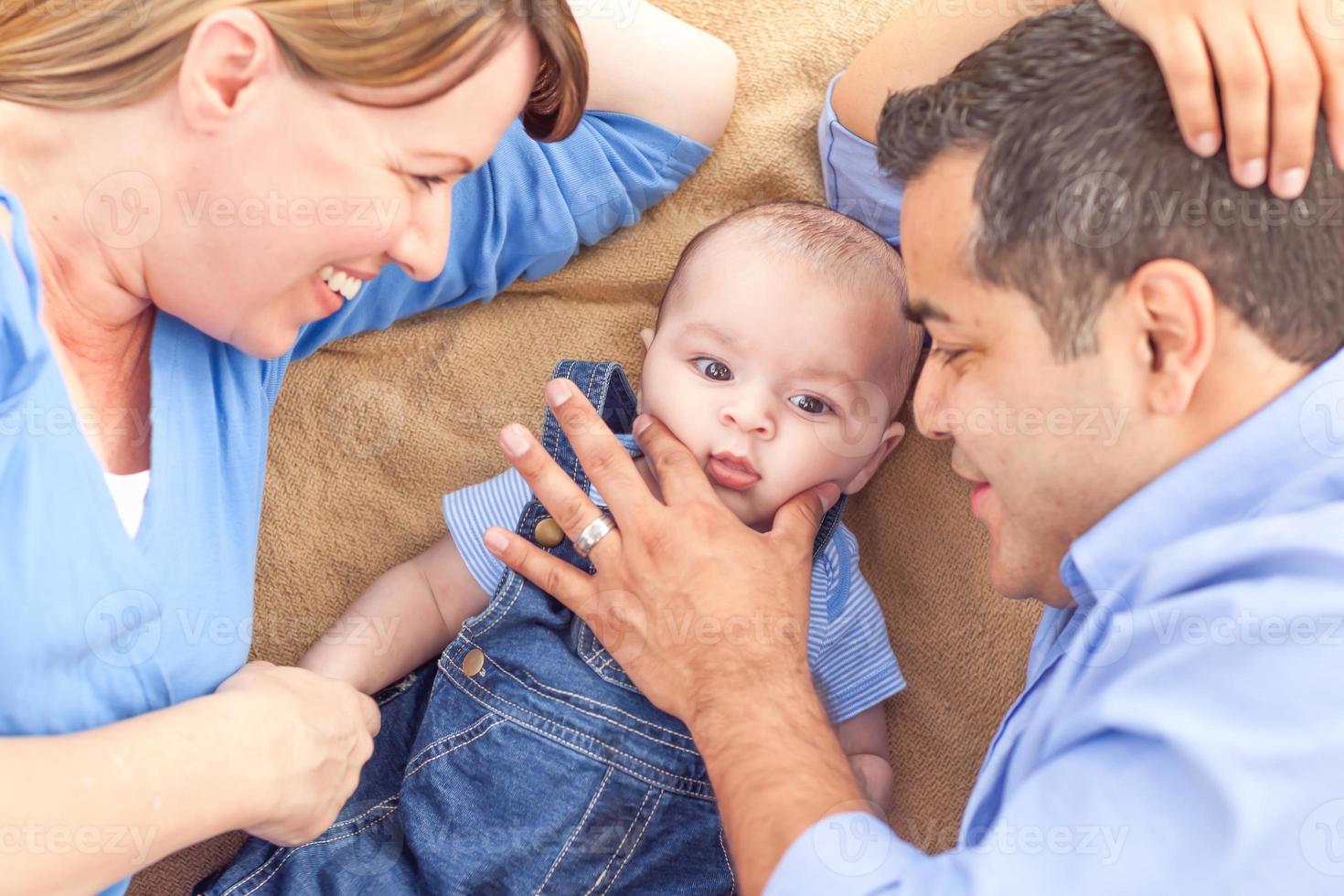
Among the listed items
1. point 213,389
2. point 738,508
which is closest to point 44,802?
point 213,389

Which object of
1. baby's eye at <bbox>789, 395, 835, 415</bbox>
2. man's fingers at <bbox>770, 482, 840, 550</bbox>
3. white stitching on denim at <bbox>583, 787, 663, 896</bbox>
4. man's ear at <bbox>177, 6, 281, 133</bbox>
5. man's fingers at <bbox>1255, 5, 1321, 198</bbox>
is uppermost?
man's ear at <bbox>177, 6, 281, 133</bbox>

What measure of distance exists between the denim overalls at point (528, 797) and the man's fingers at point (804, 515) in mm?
289

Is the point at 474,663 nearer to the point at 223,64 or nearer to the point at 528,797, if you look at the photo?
the point at 528,797

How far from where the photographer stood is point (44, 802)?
3.35ft

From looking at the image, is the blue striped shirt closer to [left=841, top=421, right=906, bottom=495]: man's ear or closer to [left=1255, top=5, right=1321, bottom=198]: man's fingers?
[left=841, top=421, right=906, bottom=495]: man's ear

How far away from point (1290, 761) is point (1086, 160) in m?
0.56

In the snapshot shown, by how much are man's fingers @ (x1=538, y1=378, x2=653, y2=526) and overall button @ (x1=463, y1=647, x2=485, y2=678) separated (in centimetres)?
23

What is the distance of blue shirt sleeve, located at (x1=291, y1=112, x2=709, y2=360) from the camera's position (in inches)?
62.4

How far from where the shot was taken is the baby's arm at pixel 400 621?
5.10 ft

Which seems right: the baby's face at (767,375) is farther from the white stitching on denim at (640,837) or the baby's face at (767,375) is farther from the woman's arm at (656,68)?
the white stitching on denim at (640,837)

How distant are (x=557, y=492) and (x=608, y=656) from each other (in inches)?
9.1

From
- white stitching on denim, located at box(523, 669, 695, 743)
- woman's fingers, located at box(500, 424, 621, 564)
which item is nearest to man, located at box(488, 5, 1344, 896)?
white stitching on denim, located at box(523, 669, 695, 743)

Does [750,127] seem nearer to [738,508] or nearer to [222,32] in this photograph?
[738,508]

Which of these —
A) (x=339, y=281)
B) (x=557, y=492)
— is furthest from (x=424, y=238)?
(x=557, y=492)
